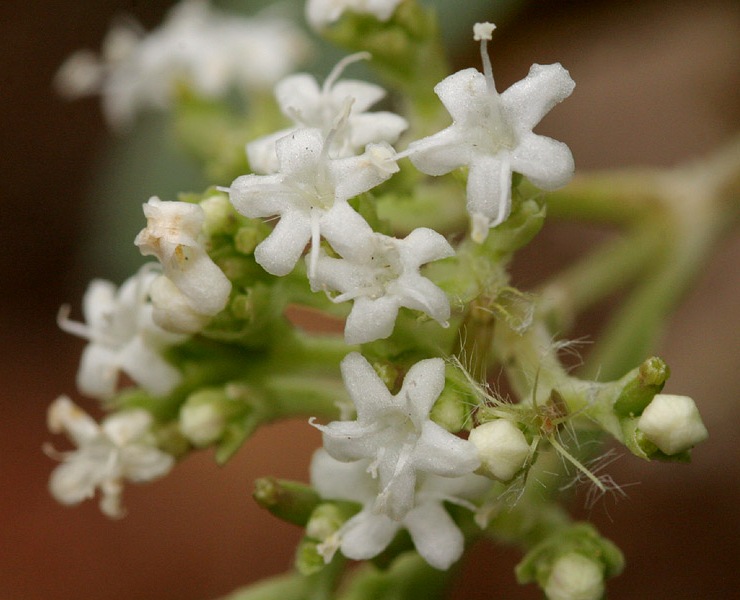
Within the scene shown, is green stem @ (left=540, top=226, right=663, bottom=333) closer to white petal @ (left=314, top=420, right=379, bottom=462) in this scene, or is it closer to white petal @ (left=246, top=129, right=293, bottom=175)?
white petal @ (left=246, top=129, right=293, bottom=175)

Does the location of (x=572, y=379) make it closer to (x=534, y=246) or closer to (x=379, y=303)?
(x=379, y=303)

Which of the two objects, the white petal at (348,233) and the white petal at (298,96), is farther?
A: the white petal at (298,96)

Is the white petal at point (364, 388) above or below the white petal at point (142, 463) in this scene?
above

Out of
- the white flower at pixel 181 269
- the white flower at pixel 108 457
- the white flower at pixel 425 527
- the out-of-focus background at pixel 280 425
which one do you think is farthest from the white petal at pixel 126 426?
the out-of-focus background at pixel 280 425

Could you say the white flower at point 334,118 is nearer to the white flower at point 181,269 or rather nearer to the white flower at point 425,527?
the white flower at point 181,269

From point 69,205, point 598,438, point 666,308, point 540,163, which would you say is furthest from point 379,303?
point 69,205
